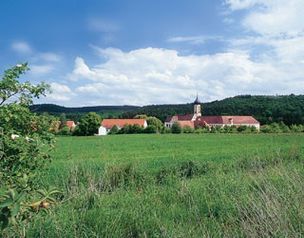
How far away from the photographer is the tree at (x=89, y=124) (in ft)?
312

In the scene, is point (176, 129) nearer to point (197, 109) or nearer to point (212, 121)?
point (212, 121)

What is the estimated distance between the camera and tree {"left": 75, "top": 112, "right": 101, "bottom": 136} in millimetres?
95188

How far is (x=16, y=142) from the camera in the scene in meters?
3.47

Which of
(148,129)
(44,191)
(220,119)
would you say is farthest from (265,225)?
(220,119)

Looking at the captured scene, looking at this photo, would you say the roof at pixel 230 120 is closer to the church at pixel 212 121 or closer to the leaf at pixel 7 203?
the church at pixel 212 121

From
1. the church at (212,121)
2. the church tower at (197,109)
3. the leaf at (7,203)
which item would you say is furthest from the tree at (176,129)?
the leaf at (7,203)

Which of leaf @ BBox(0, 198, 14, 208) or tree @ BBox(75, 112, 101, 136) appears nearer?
leaf @ BBox(0, 198, 14, 208)

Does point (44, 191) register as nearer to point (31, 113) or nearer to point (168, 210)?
point (31, 113)

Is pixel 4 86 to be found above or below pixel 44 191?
above

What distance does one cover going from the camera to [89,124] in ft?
316

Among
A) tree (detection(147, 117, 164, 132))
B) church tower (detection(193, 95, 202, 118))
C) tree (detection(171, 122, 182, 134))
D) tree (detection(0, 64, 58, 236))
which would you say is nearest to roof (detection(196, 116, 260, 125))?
church tower (detection(193, 95, 202, 118))

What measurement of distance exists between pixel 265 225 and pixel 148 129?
93001mm

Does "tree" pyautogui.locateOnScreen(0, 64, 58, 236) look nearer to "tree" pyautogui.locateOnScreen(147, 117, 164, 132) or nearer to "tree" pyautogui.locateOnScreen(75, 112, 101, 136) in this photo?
"tree" pyautogui.locateOnScreen(75, 112, 101, 136)

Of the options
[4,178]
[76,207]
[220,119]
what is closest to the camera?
[4,178]
